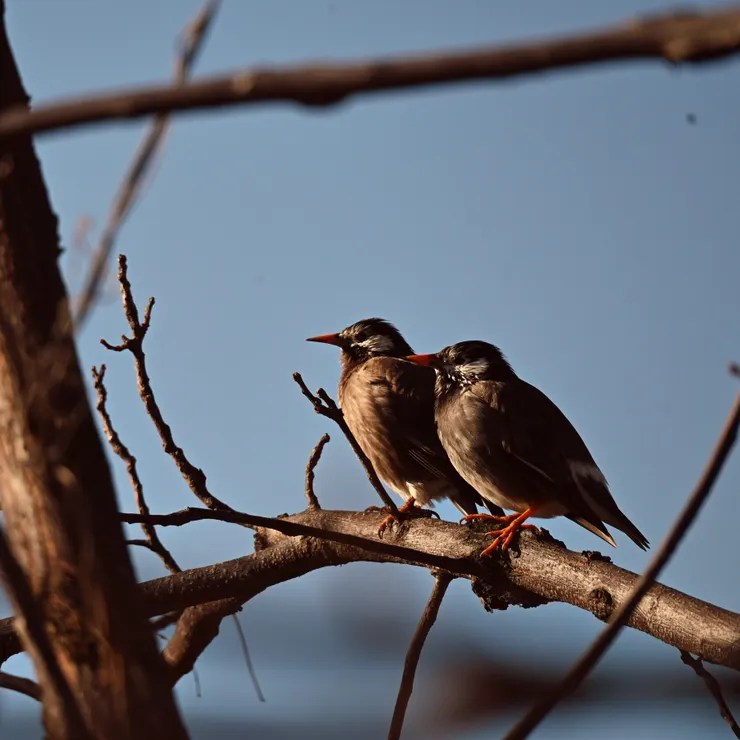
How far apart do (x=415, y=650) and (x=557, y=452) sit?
163cm

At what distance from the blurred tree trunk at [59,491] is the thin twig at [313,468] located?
7.34ft

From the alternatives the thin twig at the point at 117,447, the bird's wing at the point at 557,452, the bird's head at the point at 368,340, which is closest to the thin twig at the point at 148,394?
the thin twig at the point at 117,447

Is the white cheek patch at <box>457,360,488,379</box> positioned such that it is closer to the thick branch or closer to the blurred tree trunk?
the thick branch

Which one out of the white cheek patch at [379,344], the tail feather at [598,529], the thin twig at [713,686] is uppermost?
the white cheek patch at [379,344]

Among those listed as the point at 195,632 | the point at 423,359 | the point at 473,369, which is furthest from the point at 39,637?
the point at 423,359

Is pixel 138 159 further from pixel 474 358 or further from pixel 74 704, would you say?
pixel 474 358

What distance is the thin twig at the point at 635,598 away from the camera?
184cm

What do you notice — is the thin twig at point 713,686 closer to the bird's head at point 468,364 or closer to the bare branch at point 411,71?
the bare branch at point 411,71

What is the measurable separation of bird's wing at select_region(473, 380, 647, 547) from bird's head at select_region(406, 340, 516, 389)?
1.07 ft

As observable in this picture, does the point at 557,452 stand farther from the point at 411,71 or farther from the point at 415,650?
the point at 411,71

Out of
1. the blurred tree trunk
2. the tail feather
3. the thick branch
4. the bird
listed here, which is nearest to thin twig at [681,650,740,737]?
the thick branch

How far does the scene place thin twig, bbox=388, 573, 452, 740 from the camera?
3618 mm

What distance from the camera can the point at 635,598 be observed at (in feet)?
6.47

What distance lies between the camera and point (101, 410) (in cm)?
399
